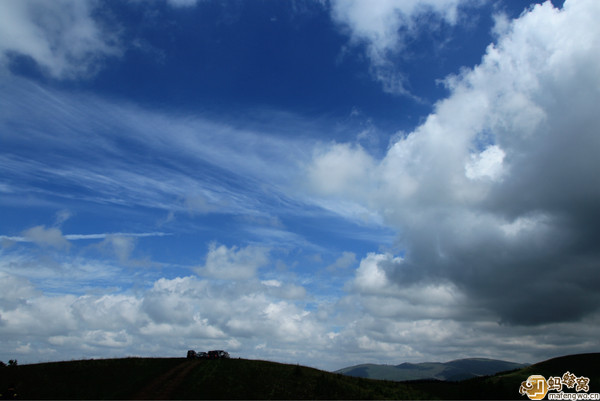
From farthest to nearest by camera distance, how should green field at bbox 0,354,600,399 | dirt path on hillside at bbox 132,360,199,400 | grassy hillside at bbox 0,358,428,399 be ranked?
green field at bbox 0,354,600,399 → grassy hillside at bbox 0,358,428,399 → dirt path on hillside at bbox 132,360,199,400

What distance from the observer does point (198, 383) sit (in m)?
50.5

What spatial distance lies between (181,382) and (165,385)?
6.92 ft

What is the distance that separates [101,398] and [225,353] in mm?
31059

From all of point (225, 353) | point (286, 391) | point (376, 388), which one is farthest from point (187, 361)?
point (376, 388)

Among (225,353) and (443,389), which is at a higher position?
(225,353)

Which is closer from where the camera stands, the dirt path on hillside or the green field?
the dirt path on hillside

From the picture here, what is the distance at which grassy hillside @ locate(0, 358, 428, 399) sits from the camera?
1869 inches

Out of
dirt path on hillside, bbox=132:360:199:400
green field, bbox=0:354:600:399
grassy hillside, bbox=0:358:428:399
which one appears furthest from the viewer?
green field, bbox=0:354:600:399

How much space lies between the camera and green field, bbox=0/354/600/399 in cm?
4766

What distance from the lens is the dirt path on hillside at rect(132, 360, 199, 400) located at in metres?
45.2

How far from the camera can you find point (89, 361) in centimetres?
6072

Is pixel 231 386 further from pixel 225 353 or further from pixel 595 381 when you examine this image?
pixel 595 381

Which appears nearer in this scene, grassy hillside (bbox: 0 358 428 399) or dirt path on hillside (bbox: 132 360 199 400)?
dirt path on hillside (bbox: 132 360 199 400)

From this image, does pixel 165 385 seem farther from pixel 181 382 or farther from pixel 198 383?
pixel 198 383
